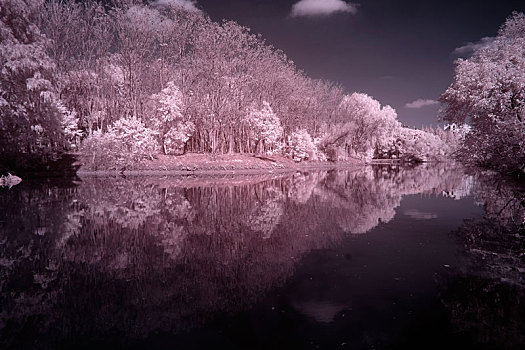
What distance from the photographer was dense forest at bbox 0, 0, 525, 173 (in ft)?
106

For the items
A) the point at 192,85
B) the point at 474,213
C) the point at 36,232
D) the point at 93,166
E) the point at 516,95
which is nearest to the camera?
the point at 36,232

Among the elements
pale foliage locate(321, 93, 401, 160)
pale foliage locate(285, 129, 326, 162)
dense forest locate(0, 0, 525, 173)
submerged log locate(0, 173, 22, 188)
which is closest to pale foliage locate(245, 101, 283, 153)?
dense forest locate(0, 0, 525, 173)

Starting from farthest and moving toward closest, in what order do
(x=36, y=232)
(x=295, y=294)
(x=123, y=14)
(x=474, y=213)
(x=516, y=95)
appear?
1. (x=123, y=14)
2. (x=516, y=95)
3. (x=474, y=213)
4. (x=36, y=232)
5. (x=295, y=294)

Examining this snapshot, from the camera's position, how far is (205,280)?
7.59m

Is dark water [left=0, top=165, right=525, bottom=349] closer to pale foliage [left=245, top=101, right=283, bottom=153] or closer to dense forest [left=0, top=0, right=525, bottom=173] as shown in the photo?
dense forest [left=0, top=0, right=525, bottom=173]

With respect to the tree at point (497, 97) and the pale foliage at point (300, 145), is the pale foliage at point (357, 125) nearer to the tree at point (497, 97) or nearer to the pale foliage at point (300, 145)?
the pale foliage at point (300, 145)

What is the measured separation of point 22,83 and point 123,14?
1940cm

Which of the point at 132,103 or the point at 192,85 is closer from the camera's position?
the point at 132,103

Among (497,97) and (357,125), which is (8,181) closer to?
(497,97)

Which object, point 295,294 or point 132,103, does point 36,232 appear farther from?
point 132,103

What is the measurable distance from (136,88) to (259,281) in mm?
46673

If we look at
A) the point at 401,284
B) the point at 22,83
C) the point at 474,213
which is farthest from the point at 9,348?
the point at 22,83

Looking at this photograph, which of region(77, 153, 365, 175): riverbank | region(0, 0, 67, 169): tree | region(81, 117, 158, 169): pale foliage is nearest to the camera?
region(0, 0, 67, 169): tree

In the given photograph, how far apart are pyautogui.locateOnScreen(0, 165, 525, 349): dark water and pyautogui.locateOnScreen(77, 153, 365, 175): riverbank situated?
24483mm
